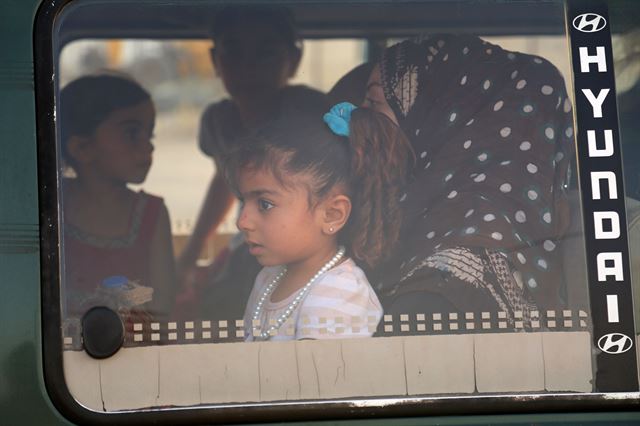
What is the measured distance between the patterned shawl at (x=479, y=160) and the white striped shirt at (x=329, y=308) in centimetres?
5

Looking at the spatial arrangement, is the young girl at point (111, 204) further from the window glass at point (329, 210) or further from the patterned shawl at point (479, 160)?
the patterned shawl at point (479, 160)

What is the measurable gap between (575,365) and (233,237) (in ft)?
2.87

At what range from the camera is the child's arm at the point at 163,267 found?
225cm

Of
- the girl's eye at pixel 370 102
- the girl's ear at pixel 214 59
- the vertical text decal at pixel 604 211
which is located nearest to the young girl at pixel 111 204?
the girl's ear at pixel 214 59

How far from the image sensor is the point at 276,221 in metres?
2.28

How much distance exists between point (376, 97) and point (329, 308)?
524 mm

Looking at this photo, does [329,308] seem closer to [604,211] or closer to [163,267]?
[163,267]

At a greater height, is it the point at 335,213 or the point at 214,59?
the point at 214,59

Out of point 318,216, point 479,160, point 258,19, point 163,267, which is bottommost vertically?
point 163,267

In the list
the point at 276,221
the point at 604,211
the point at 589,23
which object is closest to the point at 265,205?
the point at 276,221

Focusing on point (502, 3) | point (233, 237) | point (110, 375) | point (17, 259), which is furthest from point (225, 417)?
point (502, 3)

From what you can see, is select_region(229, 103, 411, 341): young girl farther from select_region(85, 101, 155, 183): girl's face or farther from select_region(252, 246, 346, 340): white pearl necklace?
select_region(85, 101, 155, 183): girl's face

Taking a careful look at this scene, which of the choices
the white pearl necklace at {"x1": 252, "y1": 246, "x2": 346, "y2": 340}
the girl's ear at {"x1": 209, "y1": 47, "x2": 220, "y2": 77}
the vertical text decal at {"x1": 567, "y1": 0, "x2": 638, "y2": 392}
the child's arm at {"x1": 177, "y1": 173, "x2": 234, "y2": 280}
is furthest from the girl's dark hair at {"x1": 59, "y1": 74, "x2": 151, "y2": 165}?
the vertical text decal at {"x1": 567, "y1": 0, "x2": 638, "y2": 392}

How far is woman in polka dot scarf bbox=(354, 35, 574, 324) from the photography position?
2.28 m
